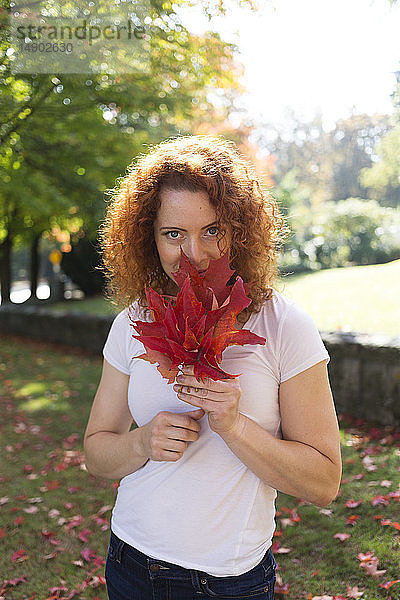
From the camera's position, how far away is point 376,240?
11.6m

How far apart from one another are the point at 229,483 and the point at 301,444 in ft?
0.76

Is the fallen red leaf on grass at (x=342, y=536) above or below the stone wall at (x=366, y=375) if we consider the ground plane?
below

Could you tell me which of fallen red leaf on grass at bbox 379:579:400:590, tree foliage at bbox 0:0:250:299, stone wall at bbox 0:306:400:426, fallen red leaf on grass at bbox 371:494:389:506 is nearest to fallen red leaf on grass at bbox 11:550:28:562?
fallen red leaf on grass at bbox 379:579:400:590

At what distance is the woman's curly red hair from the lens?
1.58 m

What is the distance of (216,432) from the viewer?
56.1 inches

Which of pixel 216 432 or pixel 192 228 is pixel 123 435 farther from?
pixel 192 228

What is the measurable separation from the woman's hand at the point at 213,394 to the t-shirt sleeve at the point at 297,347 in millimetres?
226

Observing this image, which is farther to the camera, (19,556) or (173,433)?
(19,556)

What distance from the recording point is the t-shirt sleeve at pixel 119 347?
1755 millimetres

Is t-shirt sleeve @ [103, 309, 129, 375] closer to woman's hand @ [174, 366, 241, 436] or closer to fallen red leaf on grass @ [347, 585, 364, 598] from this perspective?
woman's hand @ [174, 366, 241, 436]

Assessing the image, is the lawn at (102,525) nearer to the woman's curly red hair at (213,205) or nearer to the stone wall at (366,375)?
the stone wall at (366,375)

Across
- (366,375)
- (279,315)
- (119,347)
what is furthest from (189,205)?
(366,375)

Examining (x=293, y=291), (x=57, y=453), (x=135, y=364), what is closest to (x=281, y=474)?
(x=135, y=364)

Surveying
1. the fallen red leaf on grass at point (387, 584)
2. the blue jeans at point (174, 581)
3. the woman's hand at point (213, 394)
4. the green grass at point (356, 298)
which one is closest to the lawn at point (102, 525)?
the fallen red leaf on grass at point (387, 584)
